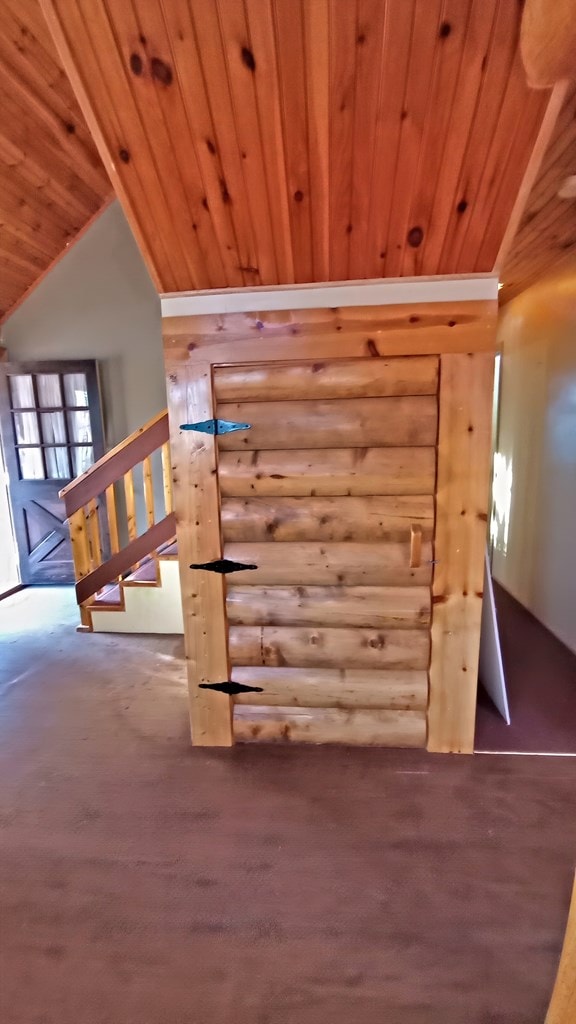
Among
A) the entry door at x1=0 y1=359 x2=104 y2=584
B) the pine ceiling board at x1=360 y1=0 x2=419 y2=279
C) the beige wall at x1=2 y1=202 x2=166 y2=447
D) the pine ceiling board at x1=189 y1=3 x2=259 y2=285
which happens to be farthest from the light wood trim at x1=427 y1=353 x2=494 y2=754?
the entry door at x1=0 y1=359 x2=104 y2=584

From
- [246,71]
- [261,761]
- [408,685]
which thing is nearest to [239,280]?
[246,71]

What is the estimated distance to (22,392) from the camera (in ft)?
16.0

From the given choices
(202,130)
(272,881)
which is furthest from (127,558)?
(202,130)

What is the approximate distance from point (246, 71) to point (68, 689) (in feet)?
10.2

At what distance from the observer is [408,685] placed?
2293 mm

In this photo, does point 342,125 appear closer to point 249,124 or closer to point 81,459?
point 249,124

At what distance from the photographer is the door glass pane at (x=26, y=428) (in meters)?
4.89

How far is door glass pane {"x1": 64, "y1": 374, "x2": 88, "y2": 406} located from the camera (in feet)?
15.6

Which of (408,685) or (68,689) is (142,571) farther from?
(408,685)

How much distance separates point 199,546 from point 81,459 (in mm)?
3179

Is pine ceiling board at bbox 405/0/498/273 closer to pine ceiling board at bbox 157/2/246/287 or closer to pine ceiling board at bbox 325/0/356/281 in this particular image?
pine ceiling board at bbox 325/0/356/281

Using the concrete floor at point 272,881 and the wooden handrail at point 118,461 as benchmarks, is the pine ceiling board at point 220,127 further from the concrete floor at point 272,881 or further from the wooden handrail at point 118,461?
the concrete floor at point 272,881

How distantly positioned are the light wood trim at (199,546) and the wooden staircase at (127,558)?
1.24 metres

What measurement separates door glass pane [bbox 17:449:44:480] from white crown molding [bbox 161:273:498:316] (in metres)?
3.48
